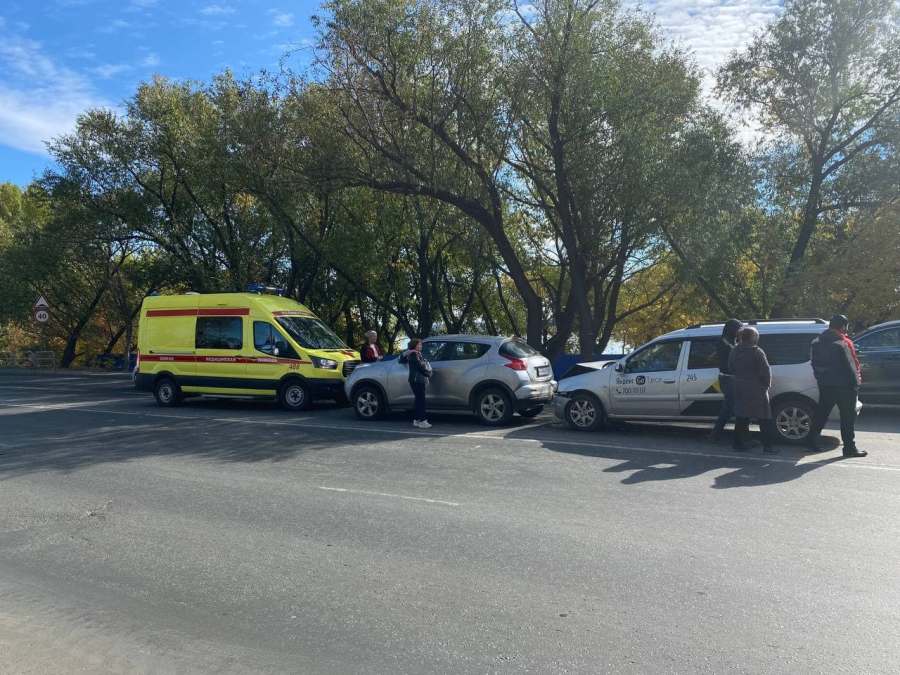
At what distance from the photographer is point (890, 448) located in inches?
402

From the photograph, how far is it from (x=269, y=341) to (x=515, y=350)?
5657 millimetres

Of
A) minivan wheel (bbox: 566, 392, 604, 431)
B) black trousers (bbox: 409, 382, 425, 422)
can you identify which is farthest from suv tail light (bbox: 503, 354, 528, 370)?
black trousers (bbox: 409, 382, 425, 422)

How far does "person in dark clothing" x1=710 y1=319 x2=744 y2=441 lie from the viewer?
10384 millimetres

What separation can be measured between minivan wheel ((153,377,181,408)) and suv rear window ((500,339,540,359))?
812 cm

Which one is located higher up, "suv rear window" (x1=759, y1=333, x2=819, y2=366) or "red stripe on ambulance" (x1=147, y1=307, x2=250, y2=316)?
"red stripe on ambulance" (x1=147, y1=307, x2=250, y2=316)

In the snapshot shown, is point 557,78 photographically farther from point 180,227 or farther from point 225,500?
point 180,227

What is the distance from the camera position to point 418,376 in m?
12.7

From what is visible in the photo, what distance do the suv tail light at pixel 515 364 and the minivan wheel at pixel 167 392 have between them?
822 centimetres

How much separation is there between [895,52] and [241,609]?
66.2 ft

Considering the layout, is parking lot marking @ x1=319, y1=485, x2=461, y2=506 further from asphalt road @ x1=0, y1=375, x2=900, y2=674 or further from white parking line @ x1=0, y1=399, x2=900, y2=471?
white parking line @ x1=0, y1=399, x2=900, y2=471

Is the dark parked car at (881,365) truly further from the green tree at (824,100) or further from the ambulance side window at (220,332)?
the ambulance side window at (220,332)

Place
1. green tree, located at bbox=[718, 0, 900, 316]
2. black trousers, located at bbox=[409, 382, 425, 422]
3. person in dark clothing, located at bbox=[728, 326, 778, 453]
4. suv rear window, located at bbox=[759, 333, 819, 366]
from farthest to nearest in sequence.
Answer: green tree, located at bbox=[718, 0, 900, 316]
black trousers, located at bbox=[409, 382, 425, 422]
suv rear window, located at bbox=[759, 333, 819, 366]
person in dark clothing, located at bbox=[728, 326, 778, 453]

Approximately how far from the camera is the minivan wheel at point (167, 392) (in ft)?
55.0

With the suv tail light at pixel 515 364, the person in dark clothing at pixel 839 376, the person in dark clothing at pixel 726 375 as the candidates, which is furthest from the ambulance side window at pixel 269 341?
the person in dark clothing at pixel 839 376
